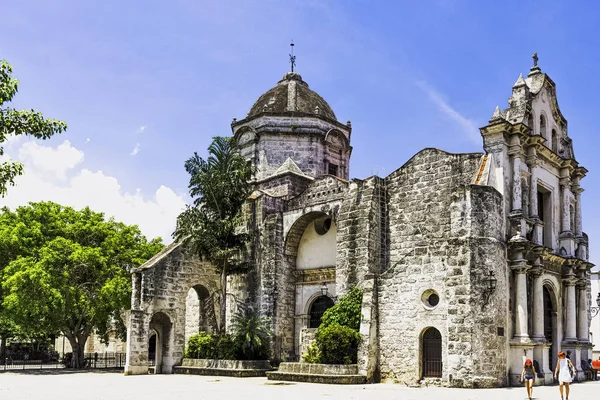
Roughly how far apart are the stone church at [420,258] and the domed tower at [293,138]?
3.0 inches

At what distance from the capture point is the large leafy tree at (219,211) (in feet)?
87.7

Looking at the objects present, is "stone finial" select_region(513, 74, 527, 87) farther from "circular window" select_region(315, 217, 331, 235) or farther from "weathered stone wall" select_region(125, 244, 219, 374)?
"weathered stone wall" select_region(125, 244, 219, 374)

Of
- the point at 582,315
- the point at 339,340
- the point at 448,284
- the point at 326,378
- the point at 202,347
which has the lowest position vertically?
the point at 326,378

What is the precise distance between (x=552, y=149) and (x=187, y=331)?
59.3 ft

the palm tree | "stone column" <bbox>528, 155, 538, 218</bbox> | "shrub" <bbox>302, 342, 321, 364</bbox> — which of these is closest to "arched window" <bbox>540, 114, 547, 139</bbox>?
"stone column" <bbox>528, 155, 538, 218</bbox>

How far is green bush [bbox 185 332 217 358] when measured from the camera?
84.7ft

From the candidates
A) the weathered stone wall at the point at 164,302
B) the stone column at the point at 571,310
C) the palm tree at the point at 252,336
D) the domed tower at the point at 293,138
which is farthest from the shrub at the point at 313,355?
the domed tower at the point at 293,138

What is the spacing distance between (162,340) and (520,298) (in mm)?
14501

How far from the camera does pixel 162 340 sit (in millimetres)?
27359

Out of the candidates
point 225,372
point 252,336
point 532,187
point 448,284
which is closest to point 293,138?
point 252,336

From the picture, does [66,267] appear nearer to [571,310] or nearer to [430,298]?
[430,298]

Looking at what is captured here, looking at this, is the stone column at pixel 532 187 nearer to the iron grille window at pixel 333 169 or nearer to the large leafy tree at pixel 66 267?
the iron grille window at pixel 333 169

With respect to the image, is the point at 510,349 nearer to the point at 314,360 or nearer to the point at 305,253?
the point at 314,360

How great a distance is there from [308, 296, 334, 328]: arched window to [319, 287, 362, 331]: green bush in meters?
3.50
